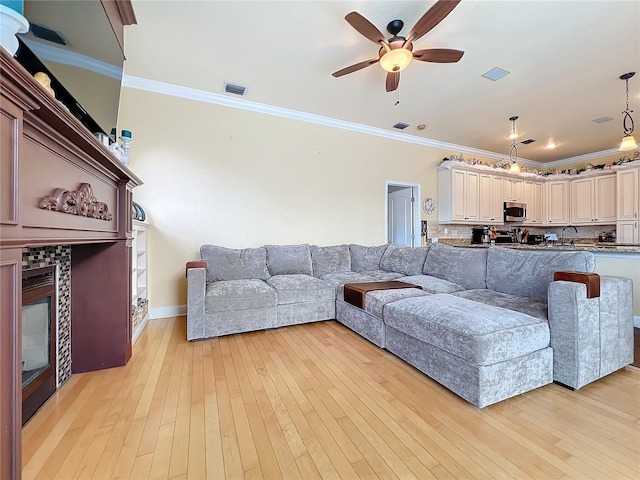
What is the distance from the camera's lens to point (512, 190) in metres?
5.59

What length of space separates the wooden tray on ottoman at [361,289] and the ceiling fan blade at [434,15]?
2.23 metres

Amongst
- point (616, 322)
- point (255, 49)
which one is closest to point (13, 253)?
point (255, 49)

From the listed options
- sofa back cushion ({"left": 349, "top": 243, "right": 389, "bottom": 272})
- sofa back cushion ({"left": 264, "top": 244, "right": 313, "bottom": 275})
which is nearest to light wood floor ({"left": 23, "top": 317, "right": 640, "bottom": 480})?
sofa back cushion ({"left": 264, "top": 244, "right": 313, "bottom": 275})

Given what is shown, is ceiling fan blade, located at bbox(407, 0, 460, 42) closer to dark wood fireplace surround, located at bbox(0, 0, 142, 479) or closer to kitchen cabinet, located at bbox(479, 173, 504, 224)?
dark wood fireplace surround, located at bbox(0, 0, 142, 479)

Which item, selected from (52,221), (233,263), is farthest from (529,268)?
(52,221)

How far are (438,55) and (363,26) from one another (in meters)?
0.75

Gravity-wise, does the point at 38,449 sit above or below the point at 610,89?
below

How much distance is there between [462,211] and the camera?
16.5 feet

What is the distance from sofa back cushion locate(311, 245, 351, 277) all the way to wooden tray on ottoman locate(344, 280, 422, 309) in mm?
778

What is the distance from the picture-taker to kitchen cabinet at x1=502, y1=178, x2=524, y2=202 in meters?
5.51

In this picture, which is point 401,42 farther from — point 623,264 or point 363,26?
point 623,264

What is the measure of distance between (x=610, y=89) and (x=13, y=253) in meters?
5.43

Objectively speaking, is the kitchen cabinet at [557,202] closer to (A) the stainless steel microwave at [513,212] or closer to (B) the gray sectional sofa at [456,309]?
(A) the stainless steel microwave at [513,212]

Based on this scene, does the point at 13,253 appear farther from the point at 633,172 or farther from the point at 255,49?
the point at 633,172
